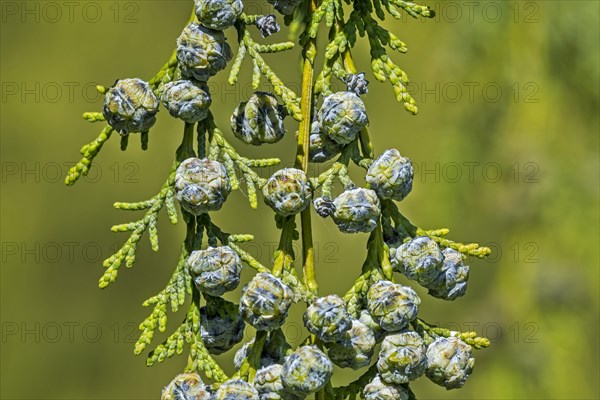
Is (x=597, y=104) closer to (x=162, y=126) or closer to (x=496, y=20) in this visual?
(x=496, y=20)

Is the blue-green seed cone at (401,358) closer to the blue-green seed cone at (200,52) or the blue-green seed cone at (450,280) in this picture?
the blue-green seed cone at (450,280)

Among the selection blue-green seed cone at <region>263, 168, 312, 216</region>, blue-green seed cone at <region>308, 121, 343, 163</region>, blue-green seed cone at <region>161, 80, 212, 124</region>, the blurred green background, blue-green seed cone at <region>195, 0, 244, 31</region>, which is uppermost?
blue-green seed cone at <region>195, 0, 244, 31</region>

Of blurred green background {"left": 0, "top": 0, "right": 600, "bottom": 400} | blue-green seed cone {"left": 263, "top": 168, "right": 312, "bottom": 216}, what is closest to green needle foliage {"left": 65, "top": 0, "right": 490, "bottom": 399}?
blue-green seed cone {"left": 263, "top": 168, "right": 312, "bottom": 216}

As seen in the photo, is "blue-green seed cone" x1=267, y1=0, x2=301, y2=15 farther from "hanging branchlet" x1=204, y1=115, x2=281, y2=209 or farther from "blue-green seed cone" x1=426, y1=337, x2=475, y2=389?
"blue-green seed cone" x1=426, y1=337, x2=475, y2=389

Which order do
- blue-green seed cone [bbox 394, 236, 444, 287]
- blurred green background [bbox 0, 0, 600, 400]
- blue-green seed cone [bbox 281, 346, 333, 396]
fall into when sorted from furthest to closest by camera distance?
blurred green background [bbox 0, 0, 600, 400], blue-green seed cone [bbox 394, 236, 444, 287], blue-green seed cone [bbox 281, 346, 333, 396]

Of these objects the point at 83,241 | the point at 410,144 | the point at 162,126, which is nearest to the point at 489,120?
the point at 410,144

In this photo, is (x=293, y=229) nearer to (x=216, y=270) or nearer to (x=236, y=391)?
(x=216, y=270)

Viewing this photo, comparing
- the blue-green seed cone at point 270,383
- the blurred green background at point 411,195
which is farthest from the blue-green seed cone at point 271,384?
the blurred green background at point 411,195

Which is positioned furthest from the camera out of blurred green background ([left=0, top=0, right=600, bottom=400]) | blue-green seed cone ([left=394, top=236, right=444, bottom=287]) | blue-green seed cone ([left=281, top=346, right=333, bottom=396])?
blurred green background ([left=0, top=0, right=600, bottom=400])
